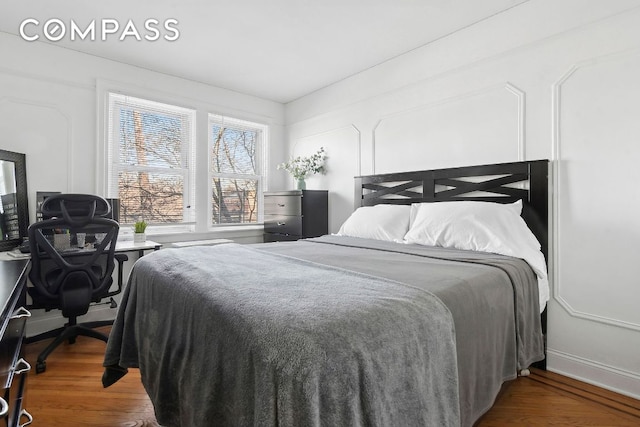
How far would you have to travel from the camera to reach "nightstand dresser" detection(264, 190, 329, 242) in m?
3.83

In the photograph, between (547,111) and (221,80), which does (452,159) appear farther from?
(221,80)

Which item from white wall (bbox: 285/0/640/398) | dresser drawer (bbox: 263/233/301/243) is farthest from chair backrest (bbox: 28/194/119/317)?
white wall (bbox: 285/0/640/398)

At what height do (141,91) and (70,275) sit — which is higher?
(141,91)

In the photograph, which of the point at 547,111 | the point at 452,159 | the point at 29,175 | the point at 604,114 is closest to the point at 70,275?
the point at 29,175

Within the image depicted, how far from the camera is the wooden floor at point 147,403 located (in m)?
1.76

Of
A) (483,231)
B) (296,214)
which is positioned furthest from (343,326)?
(296,214)

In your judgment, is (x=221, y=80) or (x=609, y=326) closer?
(x=609, y=326)

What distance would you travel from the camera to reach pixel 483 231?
7.13ft

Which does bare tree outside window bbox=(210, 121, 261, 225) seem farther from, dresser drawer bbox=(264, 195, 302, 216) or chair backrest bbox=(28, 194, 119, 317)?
chair backrest bbox=(28, 194, 119, 317)

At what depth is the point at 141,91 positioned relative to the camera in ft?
11.7

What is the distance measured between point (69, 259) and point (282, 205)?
85.7 inches

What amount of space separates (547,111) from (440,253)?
1.32m

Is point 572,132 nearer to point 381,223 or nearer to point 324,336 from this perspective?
point 381,223

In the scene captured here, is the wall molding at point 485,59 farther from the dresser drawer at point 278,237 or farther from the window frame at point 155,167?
the window frame at point 155,167
